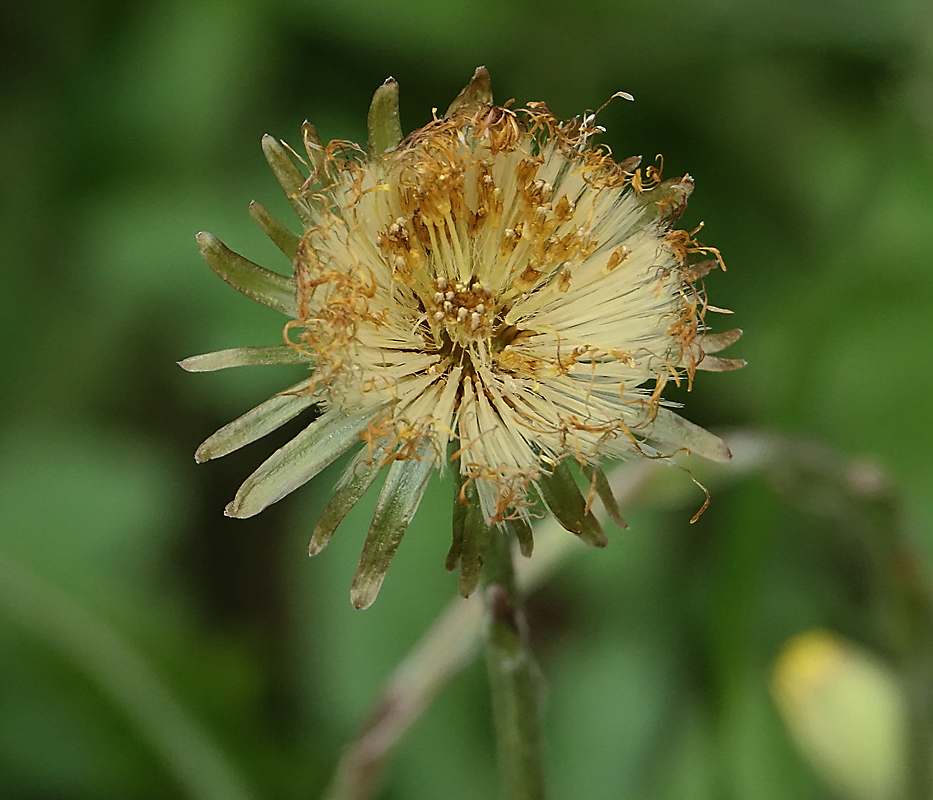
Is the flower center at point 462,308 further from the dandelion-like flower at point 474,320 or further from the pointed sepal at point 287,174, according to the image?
the pointed sepal at point 287,174

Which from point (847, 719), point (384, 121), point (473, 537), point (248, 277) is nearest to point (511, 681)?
point (473, 537)

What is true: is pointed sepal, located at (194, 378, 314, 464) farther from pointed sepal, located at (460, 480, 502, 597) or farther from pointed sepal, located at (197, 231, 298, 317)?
pointed sepal, located at (460, 480, 502, 597)

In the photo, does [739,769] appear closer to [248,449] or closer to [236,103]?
[248,449]

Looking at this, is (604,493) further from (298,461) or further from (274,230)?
(274,230)

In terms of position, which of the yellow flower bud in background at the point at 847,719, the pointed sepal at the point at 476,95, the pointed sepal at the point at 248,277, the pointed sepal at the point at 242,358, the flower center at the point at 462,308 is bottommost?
the yellow flower bud in background at the point at 847,719

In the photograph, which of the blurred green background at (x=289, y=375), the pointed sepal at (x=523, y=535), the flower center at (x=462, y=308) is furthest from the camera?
the blurred green background at (x=289, y=375)

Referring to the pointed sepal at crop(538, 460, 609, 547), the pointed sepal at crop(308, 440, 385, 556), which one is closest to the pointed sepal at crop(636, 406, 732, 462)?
the pointed sepal at crop(538, 460, 609, 547)

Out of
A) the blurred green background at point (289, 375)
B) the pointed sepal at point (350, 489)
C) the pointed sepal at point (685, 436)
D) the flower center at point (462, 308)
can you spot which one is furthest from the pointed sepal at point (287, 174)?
the blurred green background at point (289, 375)
